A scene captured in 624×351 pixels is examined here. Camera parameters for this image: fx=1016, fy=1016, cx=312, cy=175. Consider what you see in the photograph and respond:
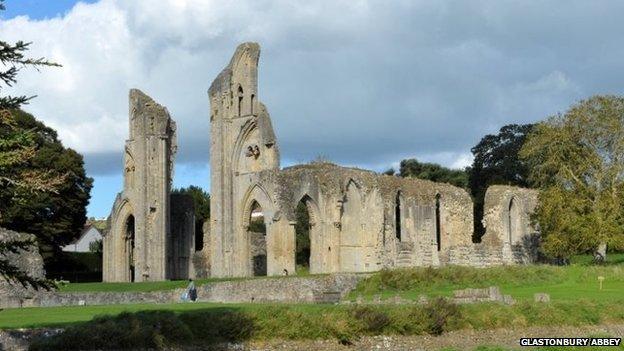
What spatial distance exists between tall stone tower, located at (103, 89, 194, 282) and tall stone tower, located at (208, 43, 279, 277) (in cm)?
216

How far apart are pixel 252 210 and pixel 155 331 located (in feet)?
94.1

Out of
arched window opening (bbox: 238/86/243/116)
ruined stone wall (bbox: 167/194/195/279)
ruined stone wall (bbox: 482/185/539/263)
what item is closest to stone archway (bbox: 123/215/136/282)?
ruined stone wall (bbox: 167/194/195/279)

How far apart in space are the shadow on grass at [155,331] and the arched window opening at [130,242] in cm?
2922

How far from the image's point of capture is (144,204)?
45656 mm

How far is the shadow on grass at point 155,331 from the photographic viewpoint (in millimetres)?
16500

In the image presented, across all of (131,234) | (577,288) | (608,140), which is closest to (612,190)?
(608,140)

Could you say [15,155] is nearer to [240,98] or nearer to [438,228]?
[240,98]

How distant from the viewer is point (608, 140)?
39594 mm

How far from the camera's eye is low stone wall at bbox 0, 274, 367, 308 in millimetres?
31516

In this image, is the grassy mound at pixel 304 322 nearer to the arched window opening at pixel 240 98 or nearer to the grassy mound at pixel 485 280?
the grassy mound at pixel 485 280

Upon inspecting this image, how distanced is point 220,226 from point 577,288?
67.1ft

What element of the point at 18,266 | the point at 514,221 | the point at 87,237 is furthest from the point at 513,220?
the point at 87,237

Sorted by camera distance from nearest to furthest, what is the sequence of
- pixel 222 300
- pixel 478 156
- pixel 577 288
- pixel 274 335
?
pixel 274 335, pixel 577 288, pixel 222 300, pixel 478 156

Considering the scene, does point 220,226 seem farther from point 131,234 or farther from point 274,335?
point 274,335
